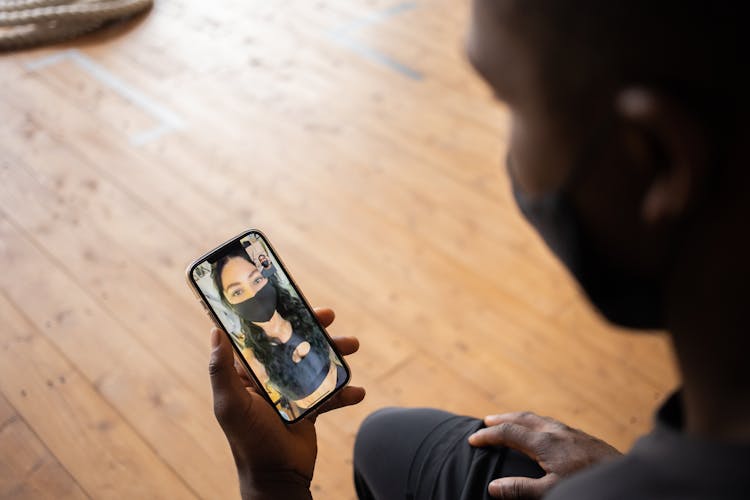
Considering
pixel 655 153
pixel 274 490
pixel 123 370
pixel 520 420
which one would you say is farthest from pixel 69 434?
pixel 655 153

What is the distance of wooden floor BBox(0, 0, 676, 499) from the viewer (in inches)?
60.1

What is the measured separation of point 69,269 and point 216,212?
403 millimetres

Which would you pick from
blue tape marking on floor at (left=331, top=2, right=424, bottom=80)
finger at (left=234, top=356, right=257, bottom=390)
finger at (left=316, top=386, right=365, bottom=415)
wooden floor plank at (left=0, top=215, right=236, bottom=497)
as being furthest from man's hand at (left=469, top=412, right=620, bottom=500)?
blue tape marking on floor at (left=331, top=2, right=424, bottom=80)

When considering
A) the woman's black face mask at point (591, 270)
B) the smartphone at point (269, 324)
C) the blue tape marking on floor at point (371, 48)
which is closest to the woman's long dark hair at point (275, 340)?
the smartphone at point (269, 324)

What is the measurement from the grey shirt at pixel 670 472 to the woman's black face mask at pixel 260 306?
21.4 inches

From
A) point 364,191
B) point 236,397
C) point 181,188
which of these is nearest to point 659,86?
point 236,397

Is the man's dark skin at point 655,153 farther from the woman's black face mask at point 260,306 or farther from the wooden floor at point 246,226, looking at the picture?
the wooden floor at point 246,226

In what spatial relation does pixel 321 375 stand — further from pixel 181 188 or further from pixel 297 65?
pixel 297 65

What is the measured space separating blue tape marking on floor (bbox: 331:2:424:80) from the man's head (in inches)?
84.8

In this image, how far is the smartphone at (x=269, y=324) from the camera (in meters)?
0.98

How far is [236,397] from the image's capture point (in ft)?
2.91

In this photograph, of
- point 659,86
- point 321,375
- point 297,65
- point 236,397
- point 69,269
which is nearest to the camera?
point 659,86

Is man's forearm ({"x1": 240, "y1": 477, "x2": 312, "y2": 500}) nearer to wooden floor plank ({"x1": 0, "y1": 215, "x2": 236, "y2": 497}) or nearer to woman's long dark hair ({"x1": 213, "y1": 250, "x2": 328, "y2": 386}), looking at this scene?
woman's long dark hair ({"x1": 213, "y1": 250, "x2": 328, "y2": 386})

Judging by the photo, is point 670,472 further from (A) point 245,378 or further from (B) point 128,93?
(B) point 128,93
